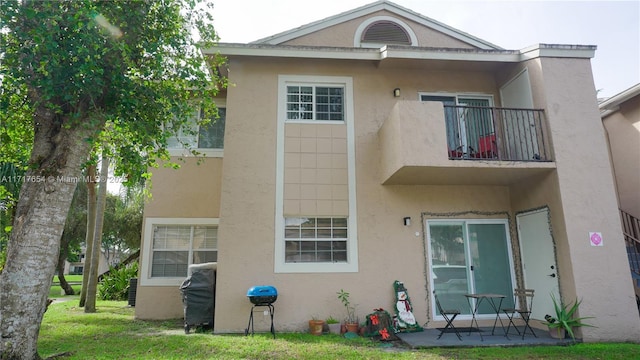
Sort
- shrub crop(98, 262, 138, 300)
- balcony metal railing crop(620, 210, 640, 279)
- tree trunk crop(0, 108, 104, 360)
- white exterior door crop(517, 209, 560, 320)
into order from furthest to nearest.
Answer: shrub crop(98, 262, 138, 300) → balcony metal railing crop(620, 210, 640, 279) → white exterior door crop(517, 209, 560, 320) → tree trunk crop(0, 108, 104, 360)

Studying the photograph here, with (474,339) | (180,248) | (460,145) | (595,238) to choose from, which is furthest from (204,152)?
(595,238)

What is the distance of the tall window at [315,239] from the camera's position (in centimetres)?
816

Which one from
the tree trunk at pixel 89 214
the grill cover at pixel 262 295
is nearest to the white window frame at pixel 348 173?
the grill cover at pixel 262 295

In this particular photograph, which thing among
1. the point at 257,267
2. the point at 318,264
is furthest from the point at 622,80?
the point at 257,267

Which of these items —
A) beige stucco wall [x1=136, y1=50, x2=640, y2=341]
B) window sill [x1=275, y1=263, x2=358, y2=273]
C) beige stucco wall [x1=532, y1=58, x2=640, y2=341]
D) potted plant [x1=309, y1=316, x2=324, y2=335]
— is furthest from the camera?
window sill [x1=275, y1=263, x2=358, y2=273]

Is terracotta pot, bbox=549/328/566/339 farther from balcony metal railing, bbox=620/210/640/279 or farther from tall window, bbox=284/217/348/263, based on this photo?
tall window, bbox=284/217/348/263

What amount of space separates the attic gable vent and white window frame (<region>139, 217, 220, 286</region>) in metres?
6.45

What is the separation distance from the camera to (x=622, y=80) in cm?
1100

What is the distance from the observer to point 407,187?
8.54m

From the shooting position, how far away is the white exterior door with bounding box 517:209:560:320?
757cm

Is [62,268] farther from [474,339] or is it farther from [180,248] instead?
[474,339]

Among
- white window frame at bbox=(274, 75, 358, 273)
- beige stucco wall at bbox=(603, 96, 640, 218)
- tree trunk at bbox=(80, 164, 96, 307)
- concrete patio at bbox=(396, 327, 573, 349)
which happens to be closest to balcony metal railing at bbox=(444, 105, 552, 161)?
white window frame at bbox=(274, 75, 358, 273)

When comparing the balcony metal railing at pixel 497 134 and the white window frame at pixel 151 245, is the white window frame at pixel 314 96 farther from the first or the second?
the white window frame at pixel 151 245

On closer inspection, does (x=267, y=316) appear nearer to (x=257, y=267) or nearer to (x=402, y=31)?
(x=257, y=267)
